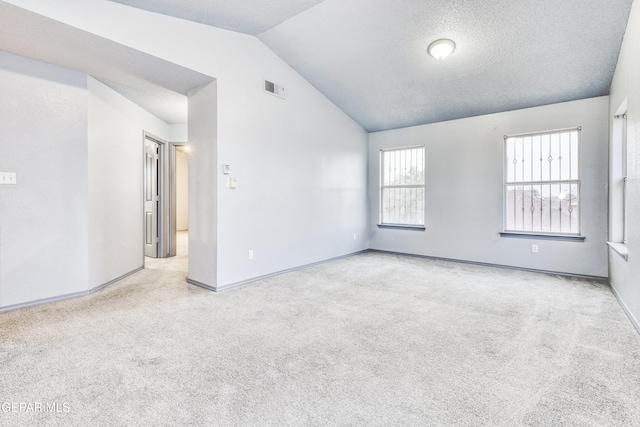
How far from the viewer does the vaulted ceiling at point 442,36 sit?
3152 millimetres

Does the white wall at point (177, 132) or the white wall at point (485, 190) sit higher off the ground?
the white wall at point (177, 132)

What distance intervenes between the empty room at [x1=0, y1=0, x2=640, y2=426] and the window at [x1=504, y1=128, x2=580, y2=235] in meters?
0.03

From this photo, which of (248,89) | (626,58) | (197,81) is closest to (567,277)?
(626,58)

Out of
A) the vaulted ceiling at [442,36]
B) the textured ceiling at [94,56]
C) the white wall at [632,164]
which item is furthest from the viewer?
the vaulted ceiling at [442,36]

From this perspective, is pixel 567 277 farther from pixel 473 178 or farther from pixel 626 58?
pixel 626 58

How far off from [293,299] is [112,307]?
1778mm

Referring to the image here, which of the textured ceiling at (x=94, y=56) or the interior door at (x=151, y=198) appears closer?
the textured ceiling at (x=94, y=56)

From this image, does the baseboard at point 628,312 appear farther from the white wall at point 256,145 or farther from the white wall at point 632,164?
the white wall at point 256,145

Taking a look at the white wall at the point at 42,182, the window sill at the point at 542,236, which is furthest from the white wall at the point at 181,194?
the window sill at the point at 542,236

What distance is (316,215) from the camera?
16.8 ft

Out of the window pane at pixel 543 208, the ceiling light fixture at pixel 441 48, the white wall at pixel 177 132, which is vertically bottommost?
the window pane at pixel 543 208

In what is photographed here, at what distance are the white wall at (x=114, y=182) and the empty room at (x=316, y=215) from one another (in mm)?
40

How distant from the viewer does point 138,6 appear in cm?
289

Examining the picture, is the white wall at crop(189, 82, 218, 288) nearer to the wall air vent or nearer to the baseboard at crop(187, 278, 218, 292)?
the baseboard at crop(187, 278, 218, 292)
